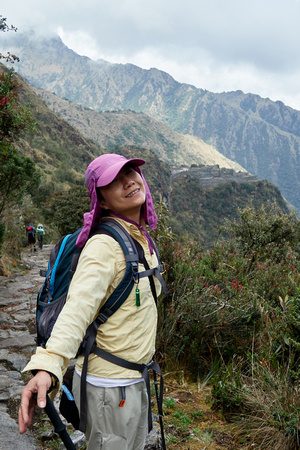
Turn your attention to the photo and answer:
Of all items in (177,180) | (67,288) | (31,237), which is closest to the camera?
(67,288)

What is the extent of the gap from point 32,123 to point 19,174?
7.89 ft

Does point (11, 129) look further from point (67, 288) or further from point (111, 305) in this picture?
point (111, 305)

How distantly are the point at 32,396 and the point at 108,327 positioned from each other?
1.29ft

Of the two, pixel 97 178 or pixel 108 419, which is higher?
pixel 97 178

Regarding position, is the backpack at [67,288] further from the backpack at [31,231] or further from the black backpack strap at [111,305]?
the backpack at [31,231]

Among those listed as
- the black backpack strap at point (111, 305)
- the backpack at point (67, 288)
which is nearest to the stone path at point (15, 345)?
the backpack at point (67, 288)

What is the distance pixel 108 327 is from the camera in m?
1.35

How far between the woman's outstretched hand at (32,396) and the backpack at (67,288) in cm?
30

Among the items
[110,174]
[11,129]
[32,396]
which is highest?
[11,129]

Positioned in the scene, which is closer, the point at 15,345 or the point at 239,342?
the point at 239,342

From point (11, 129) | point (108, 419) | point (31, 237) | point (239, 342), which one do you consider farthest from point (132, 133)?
point (108, 419)

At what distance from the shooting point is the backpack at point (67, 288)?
1.35 metres

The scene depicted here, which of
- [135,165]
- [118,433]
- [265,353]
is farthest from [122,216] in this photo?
[265,353]

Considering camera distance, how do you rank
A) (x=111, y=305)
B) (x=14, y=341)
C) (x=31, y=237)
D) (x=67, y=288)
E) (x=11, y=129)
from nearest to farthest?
(x=111, y=305), (x=67, y=288), (x=14, y=341), (x=11, y=129), (x=31, y=237)
